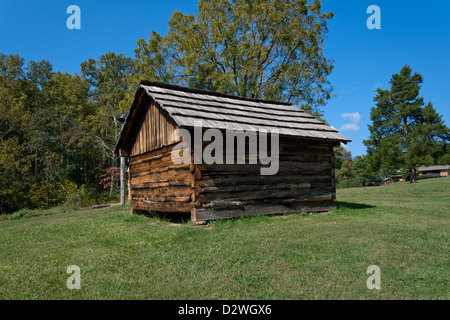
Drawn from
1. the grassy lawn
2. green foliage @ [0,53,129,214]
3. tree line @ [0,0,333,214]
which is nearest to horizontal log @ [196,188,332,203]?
the grassy lawn

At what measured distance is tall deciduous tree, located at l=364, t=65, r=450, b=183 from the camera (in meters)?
35.7

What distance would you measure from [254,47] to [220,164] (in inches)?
602

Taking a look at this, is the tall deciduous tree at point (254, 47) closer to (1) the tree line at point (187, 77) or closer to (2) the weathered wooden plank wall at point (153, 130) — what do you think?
(1) the tree line at point (187, 77)

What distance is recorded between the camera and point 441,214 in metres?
10.2

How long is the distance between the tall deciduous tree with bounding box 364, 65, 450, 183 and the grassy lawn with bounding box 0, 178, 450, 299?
1297 inches

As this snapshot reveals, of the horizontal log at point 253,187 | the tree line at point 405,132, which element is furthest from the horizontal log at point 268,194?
the tree line at point 405,132

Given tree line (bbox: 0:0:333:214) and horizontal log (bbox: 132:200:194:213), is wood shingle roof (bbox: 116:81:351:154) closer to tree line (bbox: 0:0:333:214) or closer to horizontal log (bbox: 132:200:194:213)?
horizontal log (bbox: 132:200:194:213)

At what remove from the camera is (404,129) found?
38344 mm

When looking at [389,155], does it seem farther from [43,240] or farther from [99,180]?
[43,240]

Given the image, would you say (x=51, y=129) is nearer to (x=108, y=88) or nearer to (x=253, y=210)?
(x=108, y=88)

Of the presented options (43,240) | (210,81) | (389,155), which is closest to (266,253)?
(43,240)

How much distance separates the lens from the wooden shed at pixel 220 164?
8.44 m

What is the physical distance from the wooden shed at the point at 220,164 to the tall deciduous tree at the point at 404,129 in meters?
31.0
